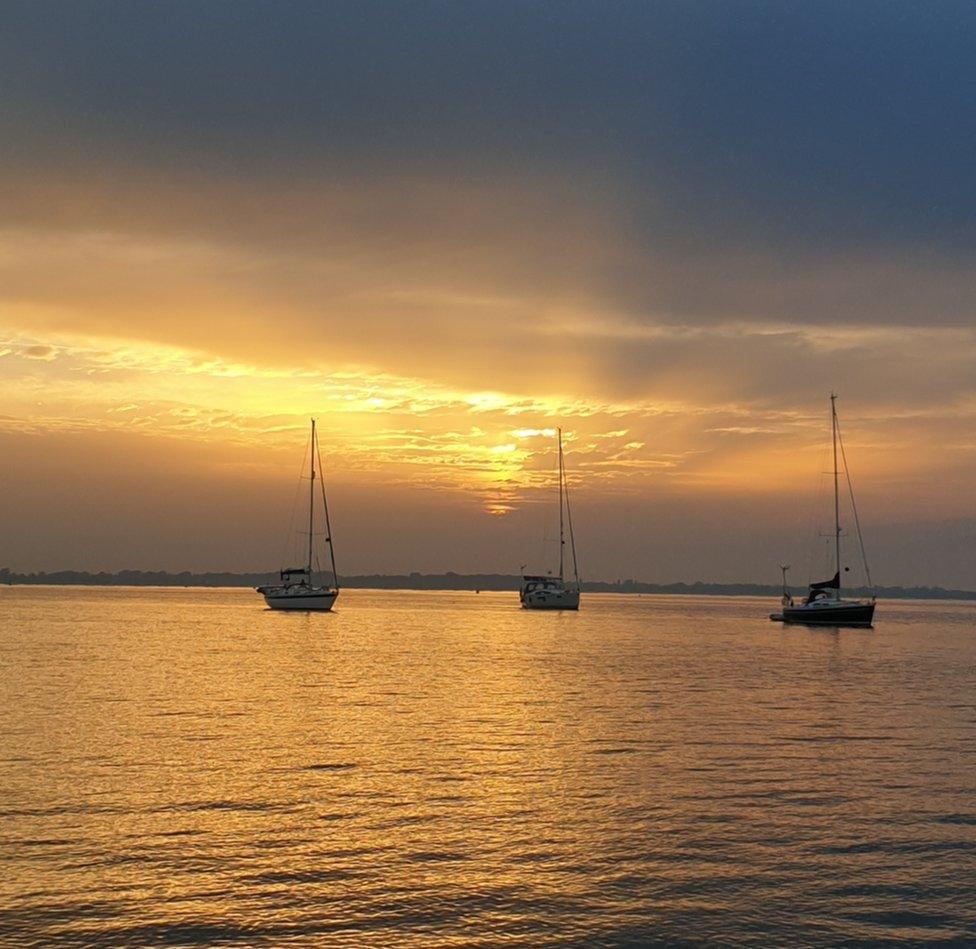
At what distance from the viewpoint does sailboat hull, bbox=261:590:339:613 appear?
529ft

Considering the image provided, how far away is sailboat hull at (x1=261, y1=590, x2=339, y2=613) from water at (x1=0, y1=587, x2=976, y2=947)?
337 feet

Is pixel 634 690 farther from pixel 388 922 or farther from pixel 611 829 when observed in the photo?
pixel 388 922

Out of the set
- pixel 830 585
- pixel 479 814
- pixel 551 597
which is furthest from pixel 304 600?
pixel 479 814

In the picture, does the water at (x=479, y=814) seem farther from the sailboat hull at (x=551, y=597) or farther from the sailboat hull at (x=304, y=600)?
the sailboat hull at (x=551, y=597)

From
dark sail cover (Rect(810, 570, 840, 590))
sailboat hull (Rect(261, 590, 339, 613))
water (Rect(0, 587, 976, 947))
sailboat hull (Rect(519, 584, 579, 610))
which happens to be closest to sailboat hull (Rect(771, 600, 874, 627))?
dark sail cover (Rect(810, 570, 840, 590))

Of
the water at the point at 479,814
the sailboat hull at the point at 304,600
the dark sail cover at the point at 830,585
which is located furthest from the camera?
the sailboat hull at the point at 304,600

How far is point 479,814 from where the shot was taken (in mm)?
25875

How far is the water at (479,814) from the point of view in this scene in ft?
59.5

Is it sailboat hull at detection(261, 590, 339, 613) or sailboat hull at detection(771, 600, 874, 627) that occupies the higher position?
sailboat hull at detection(261, 590, 339, 613)

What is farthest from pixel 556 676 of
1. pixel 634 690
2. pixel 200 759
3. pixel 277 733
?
pixel 200 759

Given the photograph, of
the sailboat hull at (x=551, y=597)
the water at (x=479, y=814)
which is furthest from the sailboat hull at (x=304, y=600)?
the water at (x=479, y=814)

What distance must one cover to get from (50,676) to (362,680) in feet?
58.5

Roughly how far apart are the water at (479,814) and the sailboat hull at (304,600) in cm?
10274

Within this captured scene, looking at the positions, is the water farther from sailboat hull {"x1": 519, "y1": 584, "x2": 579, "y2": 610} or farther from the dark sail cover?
sailboat hull {"x1": 519, "y1": 584, "x2": 579, "y2": 610}
